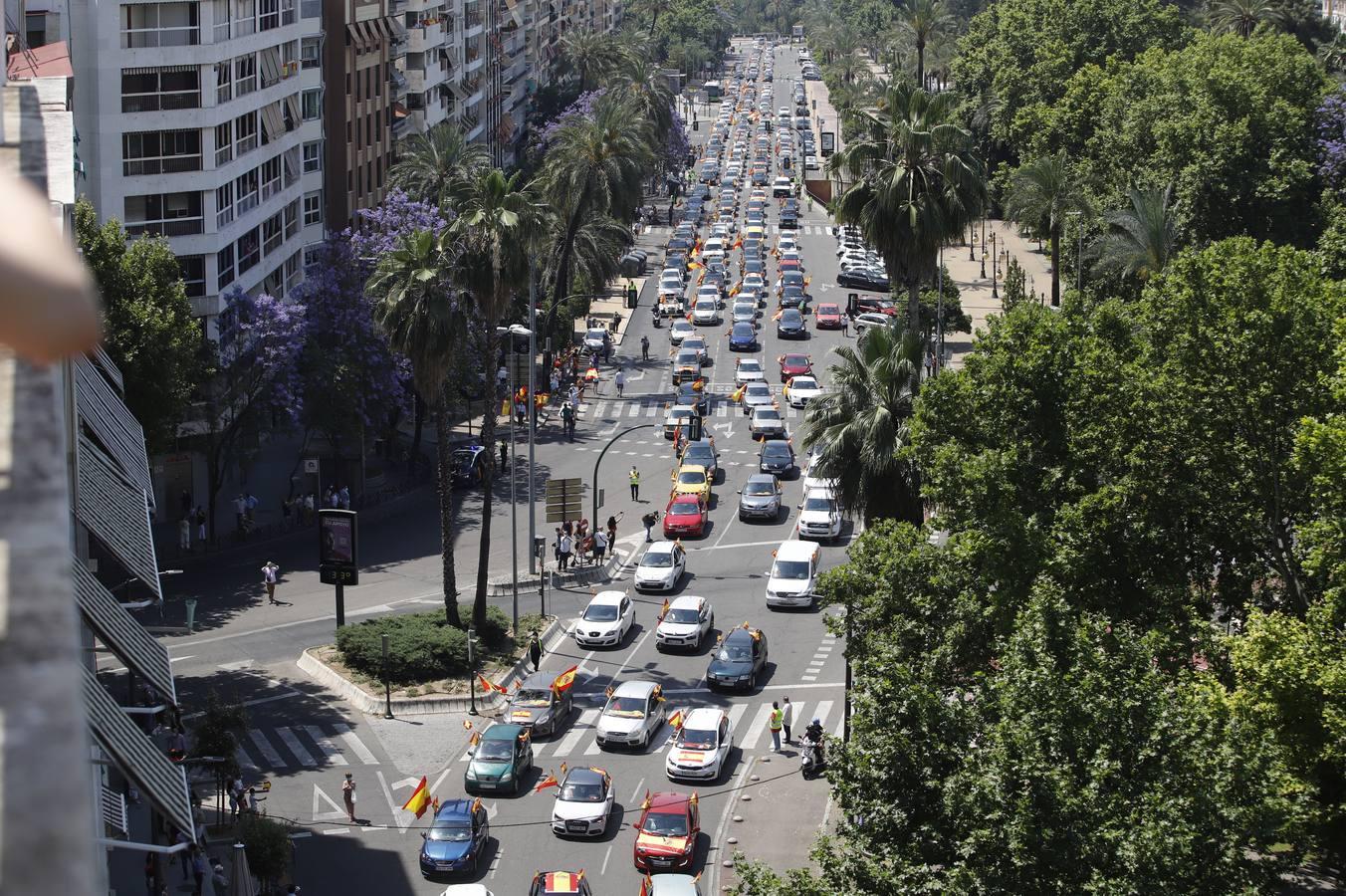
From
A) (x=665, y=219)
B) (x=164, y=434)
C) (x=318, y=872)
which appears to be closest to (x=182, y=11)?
(x=164, y=434)

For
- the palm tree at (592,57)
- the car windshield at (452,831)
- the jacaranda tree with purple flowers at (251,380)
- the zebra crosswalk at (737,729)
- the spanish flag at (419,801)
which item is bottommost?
the zebra crosswalk at (737,729)

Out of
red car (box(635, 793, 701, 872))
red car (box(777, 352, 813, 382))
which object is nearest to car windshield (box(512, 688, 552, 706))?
red car (box(635, 793, 701, 872))

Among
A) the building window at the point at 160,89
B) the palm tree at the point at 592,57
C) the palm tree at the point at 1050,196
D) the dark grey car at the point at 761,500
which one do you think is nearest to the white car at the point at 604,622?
the dark grey car at the point at 761,500

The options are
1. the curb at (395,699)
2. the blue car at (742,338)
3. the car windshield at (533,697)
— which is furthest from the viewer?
the blue car at (742,338)

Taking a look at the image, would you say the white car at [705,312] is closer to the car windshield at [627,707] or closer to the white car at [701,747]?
the car windshield at [627,707]

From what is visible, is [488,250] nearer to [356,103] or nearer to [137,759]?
[137,759]

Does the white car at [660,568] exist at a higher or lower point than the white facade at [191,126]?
lower

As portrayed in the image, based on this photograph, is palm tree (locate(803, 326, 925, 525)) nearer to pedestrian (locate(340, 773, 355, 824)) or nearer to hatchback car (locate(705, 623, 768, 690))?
hatchback car (locate(705, 623, 768, 690))

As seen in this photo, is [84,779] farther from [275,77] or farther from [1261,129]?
[1261,129]

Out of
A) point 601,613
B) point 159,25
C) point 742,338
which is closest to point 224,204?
point 159,25
